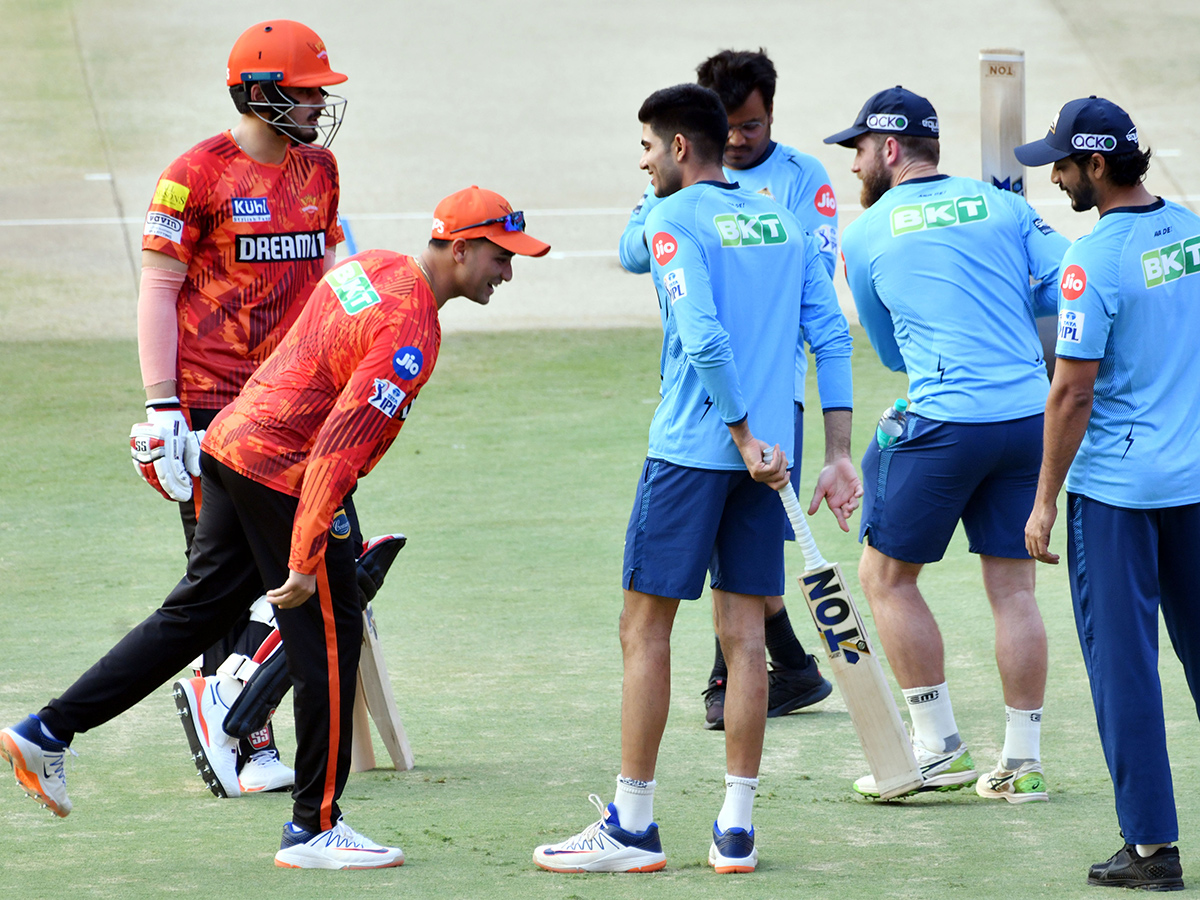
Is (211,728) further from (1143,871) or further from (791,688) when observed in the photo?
(1143,871)

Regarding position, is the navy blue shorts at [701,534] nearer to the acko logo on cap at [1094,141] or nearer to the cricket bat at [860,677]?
the cricket bat at [860,677]

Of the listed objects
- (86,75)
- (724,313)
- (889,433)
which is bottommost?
(889,433)

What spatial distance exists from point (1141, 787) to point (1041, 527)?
0.68 meters

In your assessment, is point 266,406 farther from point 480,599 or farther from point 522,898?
point 480,599

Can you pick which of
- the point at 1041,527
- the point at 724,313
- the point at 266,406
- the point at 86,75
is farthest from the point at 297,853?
the point at 86,75

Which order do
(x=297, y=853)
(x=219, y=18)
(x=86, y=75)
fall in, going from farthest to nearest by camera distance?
(x=219, y=18) → (x=86, y=75) → (x=297, y=853)

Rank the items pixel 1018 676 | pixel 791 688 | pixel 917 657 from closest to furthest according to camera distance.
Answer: pixel 1018 676 < pixel 917 657 < pixel 791 688

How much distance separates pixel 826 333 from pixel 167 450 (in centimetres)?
206

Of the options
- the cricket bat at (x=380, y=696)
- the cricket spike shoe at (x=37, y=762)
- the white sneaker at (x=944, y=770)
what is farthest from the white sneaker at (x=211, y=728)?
the white sneaker at (x=944, y=770)

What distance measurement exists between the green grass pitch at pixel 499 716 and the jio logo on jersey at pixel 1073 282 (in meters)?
1.46

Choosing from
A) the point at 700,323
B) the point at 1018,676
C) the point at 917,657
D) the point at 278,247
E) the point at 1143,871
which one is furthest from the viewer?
the point at 278,247

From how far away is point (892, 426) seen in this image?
486cm

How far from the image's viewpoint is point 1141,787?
385 cm

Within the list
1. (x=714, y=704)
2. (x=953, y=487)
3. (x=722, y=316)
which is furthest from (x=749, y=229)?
(x=714, y=704)
